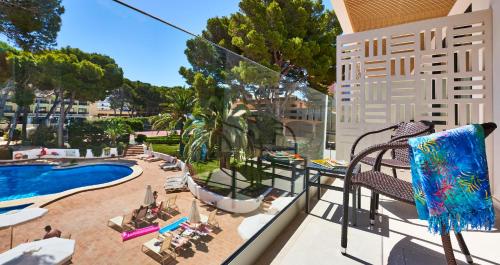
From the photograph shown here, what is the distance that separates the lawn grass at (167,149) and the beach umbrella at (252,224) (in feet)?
3.20

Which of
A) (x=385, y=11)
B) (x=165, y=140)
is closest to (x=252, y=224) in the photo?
(x=165, y=140)

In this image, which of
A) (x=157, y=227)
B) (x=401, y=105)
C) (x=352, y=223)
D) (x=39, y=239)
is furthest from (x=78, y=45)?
(x=401, y=105)

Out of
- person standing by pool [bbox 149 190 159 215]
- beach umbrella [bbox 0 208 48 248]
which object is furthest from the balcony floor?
beach umbrella [bbox 0 208 48 248]

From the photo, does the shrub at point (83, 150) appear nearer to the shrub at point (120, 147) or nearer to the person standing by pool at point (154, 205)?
the shrub at point (120, 147)

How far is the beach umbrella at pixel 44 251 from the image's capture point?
4.66ft

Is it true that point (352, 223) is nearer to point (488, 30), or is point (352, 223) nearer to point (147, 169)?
point (147, 169)

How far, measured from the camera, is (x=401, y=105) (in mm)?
3623

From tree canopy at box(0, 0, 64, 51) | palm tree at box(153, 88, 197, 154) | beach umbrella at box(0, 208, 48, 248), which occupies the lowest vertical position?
beach umbrella at box(0, 208, 48, 248)

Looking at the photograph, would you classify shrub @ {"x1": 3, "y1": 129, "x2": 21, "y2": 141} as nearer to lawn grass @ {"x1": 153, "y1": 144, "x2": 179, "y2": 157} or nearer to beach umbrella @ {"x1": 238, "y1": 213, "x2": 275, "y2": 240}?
lawn grass @ {"x1": 153, "y1": 144, "x2": 179, "y2": 157}

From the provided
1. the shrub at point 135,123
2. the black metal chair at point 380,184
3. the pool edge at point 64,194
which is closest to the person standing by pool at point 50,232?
the pool edge at point 64,194

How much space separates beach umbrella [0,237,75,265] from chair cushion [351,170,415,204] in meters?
2.16

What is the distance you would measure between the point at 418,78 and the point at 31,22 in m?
4.39

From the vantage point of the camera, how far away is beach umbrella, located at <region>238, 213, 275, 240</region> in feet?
6.21

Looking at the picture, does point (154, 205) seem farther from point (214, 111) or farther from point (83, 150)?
point (214, 111)
